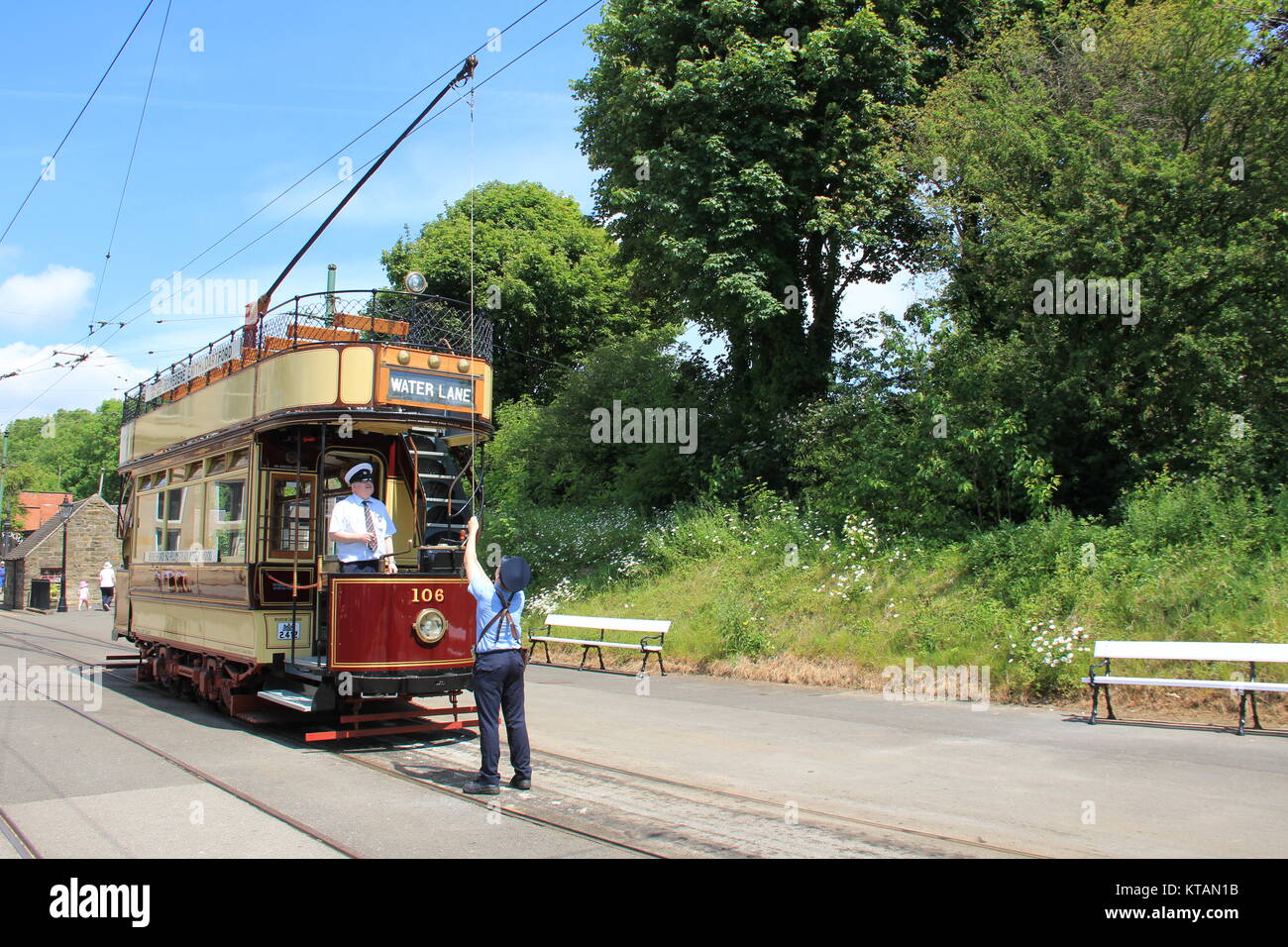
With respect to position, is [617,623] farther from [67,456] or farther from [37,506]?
[67,456]

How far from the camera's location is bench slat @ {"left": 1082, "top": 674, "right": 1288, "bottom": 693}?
9750mm

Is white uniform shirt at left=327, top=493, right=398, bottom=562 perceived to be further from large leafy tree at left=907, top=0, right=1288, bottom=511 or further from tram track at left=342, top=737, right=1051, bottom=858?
large leafy tree at left=907, top=0, right=1288, bottom=511

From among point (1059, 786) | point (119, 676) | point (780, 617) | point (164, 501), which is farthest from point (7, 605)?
point (1059, 786)

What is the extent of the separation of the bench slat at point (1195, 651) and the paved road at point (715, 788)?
2.57 feet

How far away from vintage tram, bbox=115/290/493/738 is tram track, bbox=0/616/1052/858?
1096mm

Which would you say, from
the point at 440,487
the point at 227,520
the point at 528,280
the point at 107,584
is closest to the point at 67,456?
the point at 107,584

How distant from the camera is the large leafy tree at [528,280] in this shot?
119 ft

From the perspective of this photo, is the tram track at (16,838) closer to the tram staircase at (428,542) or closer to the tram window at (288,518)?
the tram staircase at (428,542)

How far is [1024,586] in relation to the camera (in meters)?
14.0

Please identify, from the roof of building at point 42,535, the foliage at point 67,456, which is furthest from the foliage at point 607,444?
the foliage at point 67,456

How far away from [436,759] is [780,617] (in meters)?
8.44

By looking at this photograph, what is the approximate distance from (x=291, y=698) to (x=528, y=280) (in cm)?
2831

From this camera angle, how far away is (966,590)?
14812 millimetres
